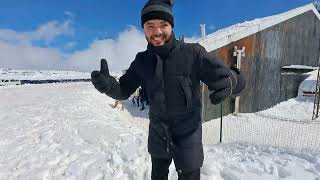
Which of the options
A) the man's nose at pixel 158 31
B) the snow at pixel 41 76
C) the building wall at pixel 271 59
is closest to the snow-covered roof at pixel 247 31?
the building wall at pixel 271 59

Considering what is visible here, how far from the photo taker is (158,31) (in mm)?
2607

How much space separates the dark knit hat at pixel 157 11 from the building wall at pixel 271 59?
12.5 m

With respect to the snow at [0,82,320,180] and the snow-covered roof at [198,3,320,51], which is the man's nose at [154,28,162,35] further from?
the snow-covered roof at [198,3,320,51]

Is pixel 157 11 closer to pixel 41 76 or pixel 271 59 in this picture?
pixel 271 59

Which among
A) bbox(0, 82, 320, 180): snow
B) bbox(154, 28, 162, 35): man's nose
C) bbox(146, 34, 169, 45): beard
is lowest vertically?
bbox(0, 82, 320, 180): snow

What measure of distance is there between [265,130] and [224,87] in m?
11.9

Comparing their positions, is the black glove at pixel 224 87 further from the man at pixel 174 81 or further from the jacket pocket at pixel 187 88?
the jacket pocket at pixel 187 88

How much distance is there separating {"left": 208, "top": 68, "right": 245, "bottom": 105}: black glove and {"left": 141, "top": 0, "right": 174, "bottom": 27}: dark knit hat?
0.61 metres

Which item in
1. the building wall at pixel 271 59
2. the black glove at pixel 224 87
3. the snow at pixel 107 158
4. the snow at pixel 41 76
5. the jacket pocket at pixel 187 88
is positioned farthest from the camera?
the snow at pixel 41 76

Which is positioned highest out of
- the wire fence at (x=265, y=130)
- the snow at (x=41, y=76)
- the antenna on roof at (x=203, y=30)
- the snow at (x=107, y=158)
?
the antenna on roof at (x=203, y=30)

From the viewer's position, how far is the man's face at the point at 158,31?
2611mm

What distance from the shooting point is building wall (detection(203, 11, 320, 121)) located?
16.2 metres

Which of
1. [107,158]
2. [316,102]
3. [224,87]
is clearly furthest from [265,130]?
[224,87]

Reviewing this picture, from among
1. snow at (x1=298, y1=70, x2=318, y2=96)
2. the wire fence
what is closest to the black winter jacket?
the wire fence
